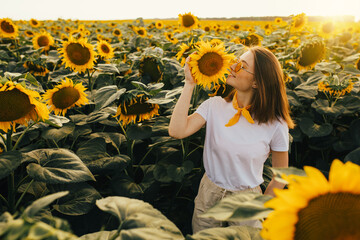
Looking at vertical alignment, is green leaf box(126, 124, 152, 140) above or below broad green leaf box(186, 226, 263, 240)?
below

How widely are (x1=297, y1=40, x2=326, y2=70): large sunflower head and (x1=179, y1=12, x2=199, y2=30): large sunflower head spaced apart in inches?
78.7

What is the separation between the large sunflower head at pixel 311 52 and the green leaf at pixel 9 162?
3.54m

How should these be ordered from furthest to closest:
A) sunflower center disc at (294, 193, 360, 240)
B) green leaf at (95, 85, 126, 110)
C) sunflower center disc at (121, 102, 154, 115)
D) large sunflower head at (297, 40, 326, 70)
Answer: large sunflower head at (297, 40, 326, 70)
sunflower center disc at (121, 102, 154, 115)
green leaf at (95, 85, 126, 110)
sunflower center disc at (294, 193, 360, 240)

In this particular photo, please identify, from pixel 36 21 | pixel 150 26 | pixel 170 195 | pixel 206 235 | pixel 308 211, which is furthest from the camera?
pixel 150 26

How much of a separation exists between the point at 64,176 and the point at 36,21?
342 inches

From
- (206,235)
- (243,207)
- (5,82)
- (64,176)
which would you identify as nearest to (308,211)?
(243,207)

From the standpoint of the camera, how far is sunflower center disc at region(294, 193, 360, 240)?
0.62 m

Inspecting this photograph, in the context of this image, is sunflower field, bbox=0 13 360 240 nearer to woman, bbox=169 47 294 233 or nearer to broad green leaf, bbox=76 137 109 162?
broad green leaf, bbox=76 137 109 162

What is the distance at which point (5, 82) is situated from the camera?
4.94ft

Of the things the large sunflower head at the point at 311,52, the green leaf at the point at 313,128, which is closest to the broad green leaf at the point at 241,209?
the green leaf at the point at 313,128

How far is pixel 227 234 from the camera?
857mm

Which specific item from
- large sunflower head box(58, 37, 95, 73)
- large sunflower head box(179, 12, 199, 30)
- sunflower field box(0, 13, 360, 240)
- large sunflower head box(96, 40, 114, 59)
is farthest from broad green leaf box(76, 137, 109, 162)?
large sunflower head box(179, 12, 199, 30)

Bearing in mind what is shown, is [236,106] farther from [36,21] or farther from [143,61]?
[36,21]

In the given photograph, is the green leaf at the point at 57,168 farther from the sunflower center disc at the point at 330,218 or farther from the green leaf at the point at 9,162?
the sunflower center disc at the point at 330,218
